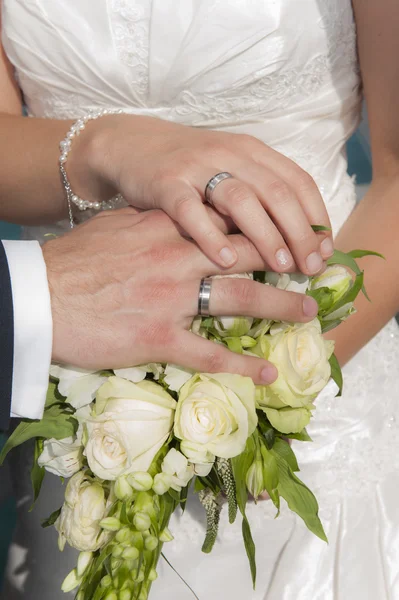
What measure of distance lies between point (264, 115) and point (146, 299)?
23.3 inches

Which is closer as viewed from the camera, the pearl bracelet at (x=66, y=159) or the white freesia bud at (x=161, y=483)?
the white freesia bud at (x=161, y=483)

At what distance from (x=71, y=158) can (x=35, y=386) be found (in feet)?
1.55

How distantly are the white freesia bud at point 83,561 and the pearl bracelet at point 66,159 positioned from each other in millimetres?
628

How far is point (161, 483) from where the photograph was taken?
0.74 m

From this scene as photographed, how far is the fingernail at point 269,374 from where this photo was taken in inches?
30.3

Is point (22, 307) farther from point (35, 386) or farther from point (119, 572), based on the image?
point (119, 572)

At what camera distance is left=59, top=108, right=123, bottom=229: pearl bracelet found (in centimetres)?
116

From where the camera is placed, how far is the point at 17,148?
1.23m

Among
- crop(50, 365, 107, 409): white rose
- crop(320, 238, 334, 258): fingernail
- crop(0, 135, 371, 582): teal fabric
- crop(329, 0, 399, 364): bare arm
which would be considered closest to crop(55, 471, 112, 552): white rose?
crop(50, 365, 107, 409): white rose

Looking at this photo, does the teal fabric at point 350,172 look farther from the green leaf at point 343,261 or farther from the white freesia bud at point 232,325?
the white freesia bud at point 232,325

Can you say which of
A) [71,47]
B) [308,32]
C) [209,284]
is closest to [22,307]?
[209,284]

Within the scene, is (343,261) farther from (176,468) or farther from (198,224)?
(176,468)

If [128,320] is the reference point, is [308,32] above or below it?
above

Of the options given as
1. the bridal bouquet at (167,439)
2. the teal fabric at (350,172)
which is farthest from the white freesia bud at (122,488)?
the teal fabric at (350,172)
